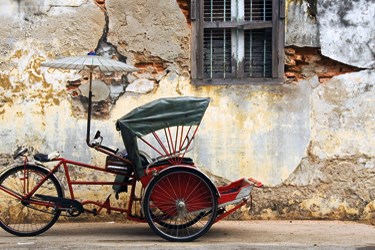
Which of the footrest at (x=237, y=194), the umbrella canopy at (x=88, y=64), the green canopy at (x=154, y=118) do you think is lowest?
the footrest at (x=237, y=194)

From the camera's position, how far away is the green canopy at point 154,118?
22.4 ft

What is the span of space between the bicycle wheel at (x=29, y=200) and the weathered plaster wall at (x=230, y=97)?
787mm

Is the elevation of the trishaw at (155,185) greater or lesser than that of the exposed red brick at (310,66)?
lesser

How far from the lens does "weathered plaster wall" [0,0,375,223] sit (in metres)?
8.11

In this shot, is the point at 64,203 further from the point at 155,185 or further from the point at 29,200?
the point at 155,185

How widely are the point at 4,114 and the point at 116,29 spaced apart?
1.67 metres

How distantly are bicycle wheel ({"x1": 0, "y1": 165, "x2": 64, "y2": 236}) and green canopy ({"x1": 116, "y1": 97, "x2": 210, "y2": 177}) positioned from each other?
895mm

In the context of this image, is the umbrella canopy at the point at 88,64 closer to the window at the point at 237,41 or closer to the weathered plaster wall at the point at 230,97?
the weathered plaster wall at the point at 230,97

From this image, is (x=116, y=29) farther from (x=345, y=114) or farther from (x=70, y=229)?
(x=345, y=114)

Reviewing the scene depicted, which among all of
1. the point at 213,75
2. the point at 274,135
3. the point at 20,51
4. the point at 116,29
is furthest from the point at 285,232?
the point at 20,51

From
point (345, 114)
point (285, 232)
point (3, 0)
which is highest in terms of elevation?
point (3, 0)

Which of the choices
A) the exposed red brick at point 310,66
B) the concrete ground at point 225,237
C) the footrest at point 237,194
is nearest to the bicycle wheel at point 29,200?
the concrete ground at point 225,237

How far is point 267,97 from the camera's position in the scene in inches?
324

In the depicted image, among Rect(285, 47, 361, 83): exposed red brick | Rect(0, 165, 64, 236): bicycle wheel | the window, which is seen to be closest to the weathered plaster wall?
Rect(285, 47, 361, 83): exposed red brick
